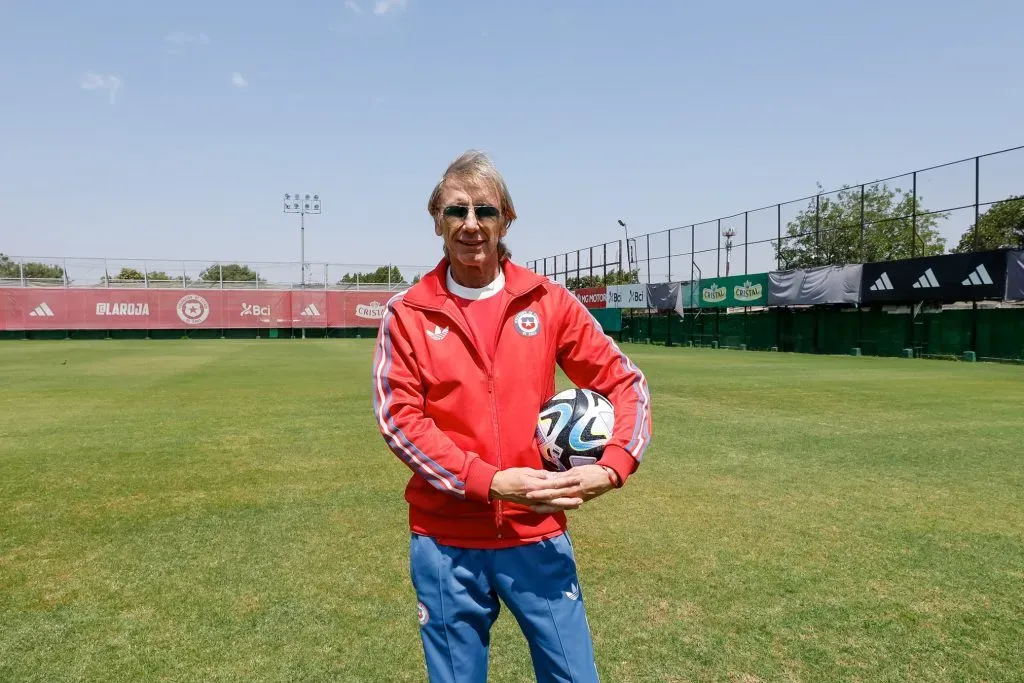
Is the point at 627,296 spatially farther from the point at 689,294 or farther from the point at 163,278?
the point at 163,278

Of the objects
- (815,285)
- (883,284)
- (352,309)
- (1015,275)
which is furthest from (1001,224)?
(352,309)

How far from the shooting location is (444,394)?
7.14 ft

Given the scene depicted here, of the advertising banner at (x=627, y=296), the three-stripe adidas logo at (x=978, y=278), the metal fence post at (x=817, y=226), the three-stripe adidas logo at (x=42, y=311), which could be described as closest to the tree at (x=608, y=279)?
the advertising banner at (x=627, y=296)

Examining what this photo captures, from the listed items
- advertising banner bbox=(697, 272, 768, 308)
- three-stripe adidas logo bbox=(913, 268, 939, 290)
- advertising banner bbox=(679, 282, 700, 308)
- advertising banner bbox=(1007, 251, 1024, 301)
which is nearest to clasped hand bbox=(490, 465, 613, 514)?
advertising banner bbox=(1007, 251, 1024, 301)

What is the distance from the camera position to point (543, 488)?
199 cm

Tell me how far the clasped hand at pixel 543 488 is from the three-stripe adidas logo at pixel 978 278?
81.9 feet

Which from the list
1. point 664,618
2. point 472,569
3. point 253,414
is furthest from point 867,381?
point 472,569

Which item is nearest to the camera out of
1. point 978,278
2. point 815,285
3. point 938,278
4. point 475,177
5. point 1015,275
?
point 475,177

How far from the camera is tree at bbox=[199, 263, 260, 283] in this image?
49188mm

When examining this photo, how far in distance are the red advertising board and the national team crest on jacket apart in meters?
48.7

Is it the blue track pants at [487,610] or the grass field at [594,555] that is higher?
the blue track pants at [487,610]

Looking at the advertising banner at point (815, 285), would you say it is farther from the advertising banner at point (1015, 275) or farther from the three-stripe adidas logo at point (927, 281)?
the advertising banner at point (1015, 275)

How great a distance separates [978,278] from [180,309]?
4390 centimetres

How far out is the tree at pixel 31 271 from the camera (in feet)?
149
